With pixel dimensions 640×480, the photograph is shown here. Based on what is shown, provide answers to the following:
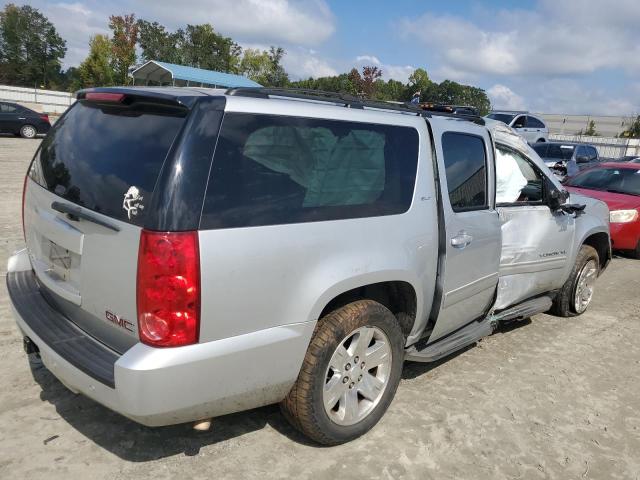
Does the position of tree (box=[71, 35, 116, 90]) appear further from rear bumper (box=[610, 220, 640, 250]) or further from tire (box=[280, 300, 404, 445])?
tire (box=[280, 300, 404, 445])

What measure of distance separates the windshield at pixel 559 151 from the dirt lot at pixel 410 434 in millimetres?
14257

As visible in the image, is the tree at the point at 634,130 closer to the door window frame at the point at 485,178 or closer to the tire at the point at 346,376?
the door window frame at the point at 485,178

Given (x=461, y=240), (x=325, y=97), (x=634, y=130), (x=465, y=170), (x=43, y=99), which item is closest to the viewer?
(x=325, y=97)

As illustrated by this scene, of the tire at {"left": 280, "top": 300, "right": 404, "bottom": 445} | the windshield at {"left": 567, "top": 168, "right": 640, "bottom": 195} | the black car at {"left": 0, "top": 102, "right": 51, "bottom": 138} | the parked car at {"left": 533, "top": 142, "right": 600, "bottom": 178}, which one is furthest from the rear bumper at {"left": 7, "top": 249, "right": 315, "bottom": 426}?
the black car at {"left": 0, "top": 102, "right": 51, "bottom": 138}

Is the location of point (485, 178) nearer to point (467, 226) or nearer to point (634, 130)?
point (467, 226)

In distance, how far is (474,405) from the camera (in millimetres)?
3686

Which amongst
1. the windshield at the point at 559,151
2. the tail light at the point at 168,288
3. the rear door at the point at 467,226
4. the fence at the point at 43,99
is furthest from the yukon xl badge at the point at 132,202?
the fence at the point at 43,99

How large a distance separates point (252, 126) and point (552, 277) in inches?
146

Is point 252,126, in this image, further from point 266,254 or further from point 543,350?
point 543,350

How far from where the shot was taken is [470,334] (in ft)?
13.1

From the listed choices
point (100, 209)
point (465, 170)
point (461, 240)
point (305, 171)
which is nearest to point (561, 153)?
point (465, 170)

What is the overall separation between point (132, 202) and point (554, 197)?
3.88 m

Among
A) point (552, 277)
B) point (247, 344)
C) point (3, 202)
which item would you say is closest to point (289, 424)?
point (247, 344)

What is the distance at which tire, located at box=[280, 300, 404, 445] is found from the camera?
2.80 metres
